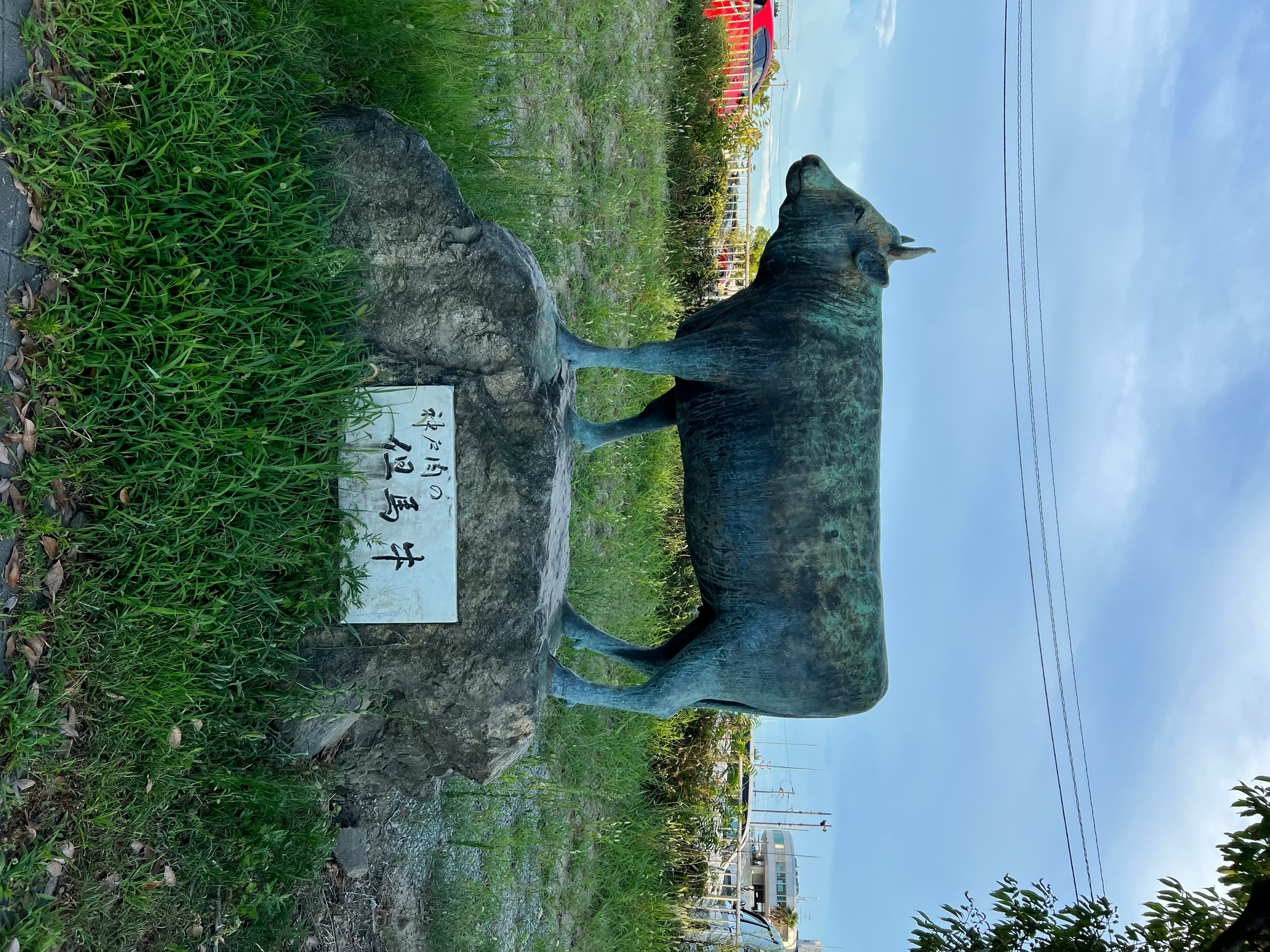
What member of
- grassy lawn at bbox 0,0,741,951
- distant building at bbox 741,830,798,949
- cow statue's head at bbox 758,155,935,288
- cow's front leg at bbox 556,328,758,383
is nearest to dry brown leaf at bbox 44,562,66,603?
grassy lawn at bbox 0,0,741,951

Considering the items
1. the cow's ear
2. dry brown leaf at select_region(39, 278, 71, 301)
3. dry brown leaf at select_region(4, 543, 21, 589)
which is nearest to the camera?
dry brown leaf at select_region(4, 543, 21, 589)

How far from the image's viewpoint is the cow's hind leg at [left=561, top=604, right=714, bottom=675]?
351 cm

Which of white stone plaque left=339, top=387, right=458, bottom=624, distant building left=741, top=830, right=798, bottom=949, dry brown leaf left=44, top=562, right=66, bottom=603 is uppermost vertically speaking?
white stone plaque left=339, top=387, right=458, bottom=624

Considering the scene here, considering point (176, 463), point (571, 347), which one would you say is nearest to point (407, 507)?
point (176, 463)

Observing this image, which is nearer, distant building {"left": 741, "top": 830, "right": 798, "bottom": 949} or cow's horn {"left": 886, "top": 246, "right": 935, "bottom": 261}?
cow's horn {"left": 886, "top": 246, "right": 935, "bottom": 261}

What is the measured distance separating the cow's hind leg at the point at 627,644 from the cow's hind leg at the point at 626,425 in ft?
2.52

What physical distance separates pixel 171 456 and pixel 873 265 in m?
2.57

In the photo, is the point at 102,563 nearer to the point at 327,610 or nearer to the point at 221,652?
the point at 221,652

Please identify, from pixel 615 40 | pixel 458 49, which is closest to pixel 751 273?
pixel 615 40

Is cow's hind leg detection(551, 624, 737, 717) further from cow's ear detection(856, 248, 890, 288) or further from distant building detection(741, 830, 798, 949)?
distant building detection(741, 830, 798, 949)

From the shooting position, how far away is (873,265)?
322 cm

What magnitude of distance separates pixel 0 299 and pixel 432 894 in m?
3.29

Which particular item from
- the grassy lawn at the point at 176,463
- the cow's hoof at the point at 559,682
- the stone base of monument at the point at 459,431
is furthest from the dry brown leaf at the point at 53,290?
the cow's hoof at the point at 559,682

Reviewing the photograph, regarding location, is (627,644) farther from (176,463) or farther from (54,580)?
(54,580)
